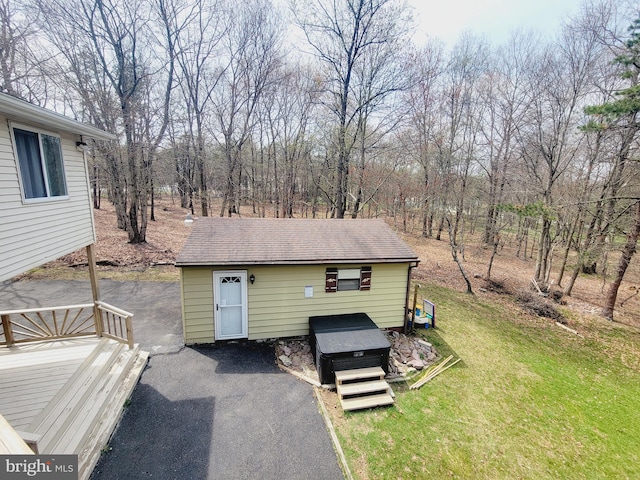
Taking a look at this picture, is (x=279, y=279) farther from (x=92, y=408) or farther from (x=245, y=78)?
(x=245, y=78)

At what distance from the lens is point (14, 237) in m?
4.20

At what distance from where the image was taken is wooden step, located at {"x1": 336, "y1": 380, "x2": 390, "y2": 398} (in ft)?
18.5

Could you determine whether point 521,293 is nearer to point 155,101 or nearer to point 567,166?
point 567,166

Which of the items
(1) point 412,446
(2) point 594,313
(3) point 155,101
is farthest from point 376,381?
(3) point 155,101

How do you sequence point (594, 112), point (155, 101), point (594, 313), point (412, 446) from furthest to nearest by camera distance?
point (155, 101) < point (594, 313) < point (594, 112) < point (412, 446)

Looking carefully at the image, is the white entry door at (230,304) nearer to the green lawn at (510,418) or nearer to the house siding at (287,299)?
the house siding at (287,299)

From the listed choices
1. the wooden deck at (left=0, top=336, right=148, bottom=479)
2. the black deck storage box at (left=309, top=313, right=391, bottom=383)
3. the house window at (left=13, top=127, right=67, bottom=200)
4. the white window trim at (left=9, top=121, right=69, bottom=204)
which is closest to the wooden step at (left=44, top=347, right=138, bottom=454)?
the wooden deck at (left=0, top=336, right=148, bottom=479)

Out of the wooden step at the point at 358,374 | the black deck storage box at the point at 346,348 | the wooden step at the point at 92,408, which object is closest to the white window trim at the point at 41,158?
the wooden step at the point at 92,408

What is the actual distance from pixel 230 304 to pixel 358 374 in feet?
11.5

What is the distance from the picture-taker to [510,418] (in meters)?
5.53

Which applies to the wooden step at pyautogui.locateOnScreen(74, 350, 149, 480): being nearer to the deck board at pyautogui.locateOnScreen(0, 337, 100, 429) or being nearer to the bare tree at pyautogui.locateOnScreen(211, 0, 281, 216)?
the deck board at pyautogui.locateOnScreen(0, 337, 100, 429)

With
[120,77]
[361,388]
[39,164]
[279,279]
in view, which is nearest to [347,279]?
[279,279]

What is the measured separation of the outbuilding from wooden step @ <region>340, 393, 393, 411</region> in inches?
95.4

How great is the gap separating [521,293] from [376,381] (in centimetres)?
956
